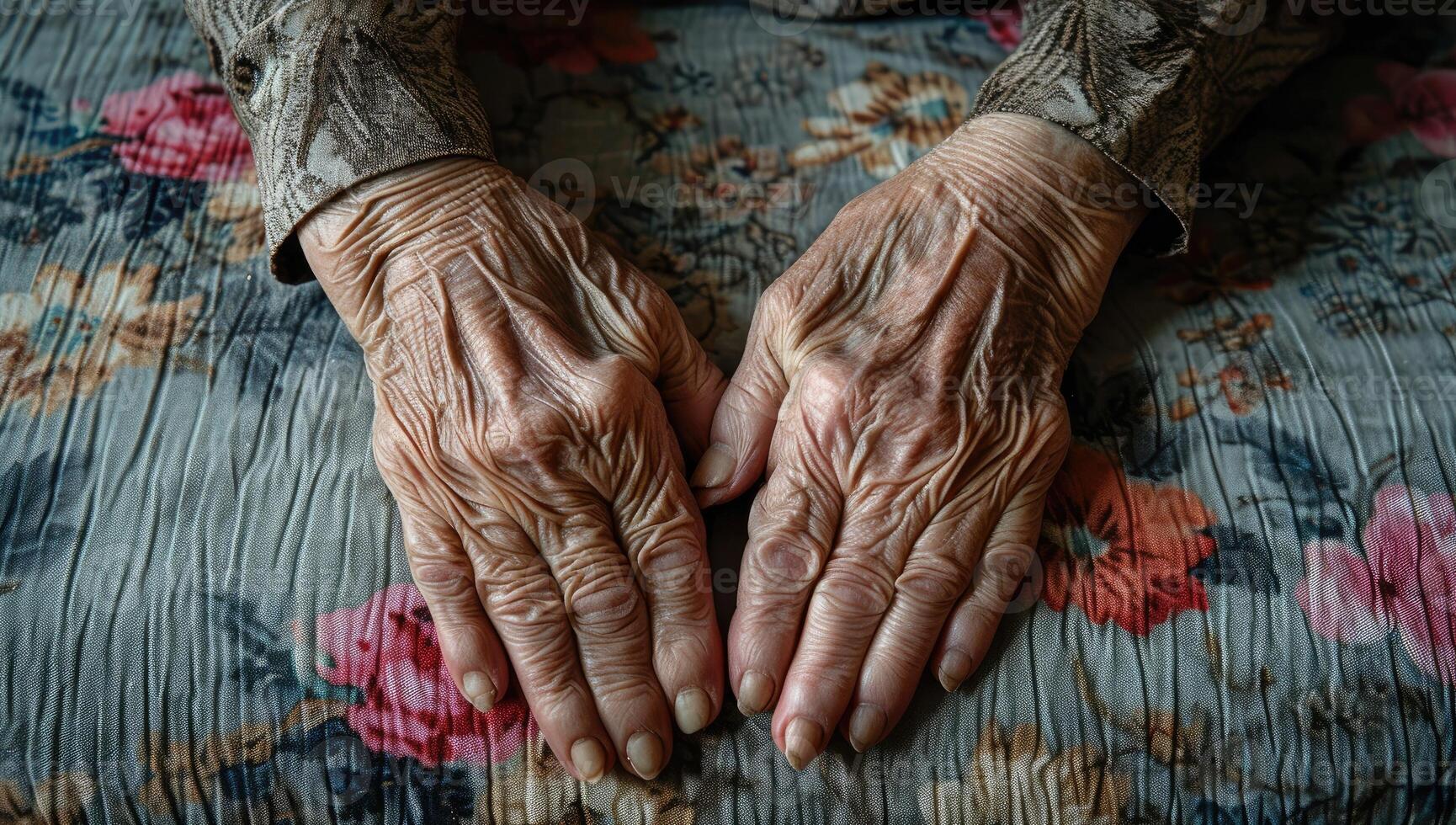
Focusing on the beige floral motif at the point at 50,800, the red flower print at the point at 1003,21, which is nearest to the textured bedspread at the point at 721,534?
the beige floral motif at the point at 50,800

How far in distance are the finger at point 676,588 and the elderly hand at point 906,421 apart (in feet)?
0.09

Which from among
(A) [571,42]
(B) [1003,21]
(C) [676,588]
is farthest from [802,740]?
(B) [1003,21]

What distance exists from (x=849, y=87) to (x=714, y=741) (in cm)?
85

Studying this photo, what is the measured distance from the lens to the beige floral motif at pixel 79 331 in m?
0.95

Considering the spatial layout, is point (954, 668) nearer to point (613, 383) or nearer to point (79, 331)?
point (613, 383)

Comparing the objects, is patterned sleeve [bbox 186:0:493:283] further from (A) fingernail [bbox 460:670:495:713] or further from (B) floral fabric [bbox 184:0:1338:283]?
(A) fingernail [bbox 460:670:495:713]

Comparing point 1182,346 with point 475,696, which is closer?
point 475,696

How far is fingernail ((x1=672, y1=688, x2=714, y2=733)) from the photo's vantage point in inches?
31.2

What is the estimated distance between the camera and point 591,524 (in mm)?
814

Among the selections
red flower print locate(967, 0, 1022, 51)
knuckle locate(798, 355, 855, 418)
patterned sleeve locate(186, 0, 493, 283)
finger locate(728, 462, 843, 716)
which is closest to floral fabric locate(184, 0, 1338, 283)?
patterned sleeve locate(186, 0, 493, 283)

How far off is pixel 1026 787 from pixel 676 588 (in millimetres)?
336

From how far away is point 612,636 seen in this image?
31.4 inches

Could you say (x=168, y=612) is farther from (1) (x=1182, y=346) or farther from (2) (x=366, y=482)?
(1) (x=1182, y=346)

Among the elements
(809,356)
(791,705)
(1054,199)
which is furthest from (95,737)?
(1054,199)
